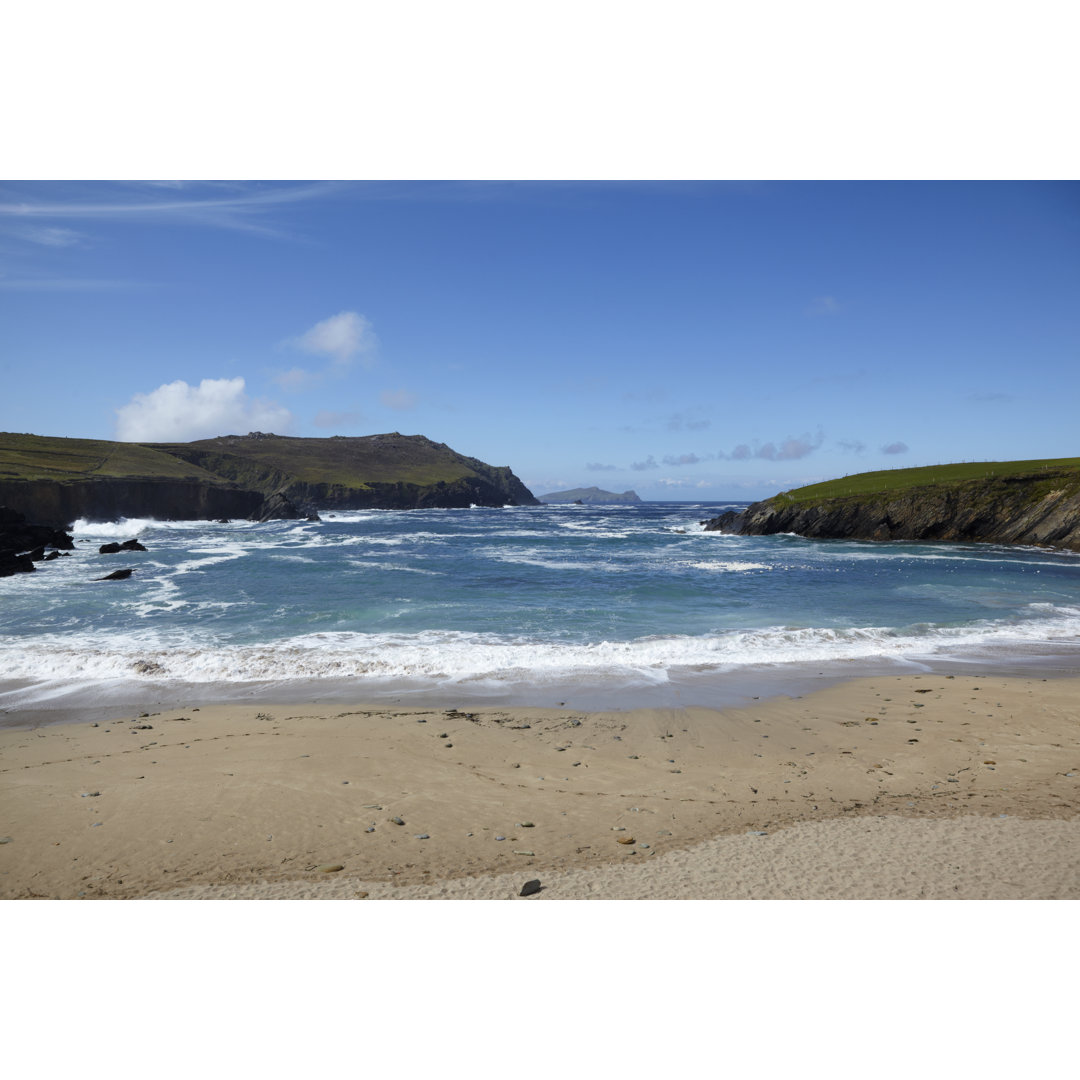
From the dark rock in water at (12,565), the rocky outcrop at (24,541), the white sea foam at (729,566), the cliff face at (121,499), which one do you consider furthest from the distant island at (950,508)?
the cliff face at (121,499)

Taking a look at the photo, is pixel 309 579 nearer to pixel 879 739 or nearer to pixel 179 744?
pixel 179 744

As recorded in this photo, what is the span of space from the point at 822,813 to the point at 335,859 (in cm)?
567

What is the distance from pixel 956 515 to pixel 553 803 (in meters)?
50.7

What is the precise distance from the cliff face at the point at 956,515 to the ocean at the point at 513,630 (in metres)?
8.84

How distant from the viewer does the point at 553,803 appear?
764cm

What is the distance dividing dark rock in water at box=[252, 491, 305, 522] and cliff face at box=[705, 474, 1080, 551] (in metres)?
74.5

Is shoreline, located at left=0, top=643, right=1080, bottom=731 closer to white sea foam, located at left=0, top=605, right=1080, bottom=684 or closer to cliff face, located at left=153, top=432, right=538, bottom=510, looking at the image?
white sea foam, located at left=0, top=605, right=1080, bottom=684

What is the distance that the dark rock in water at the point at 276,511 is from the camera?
96.9 m

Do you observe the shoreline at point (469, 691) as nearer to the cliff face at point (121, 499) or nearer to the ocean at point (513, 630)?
the ocean at point (513, 630)

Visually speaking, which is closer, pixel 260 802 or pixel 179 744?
pixel 260 802

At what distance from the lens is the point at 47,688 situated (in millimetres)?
13328

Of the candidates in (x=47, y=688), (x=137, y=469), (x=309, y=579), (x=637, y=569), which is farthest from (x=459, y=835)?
(x=137, y=469)

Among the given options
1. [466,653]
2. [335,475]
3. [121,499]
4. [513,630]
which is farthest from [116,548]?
[335,475]

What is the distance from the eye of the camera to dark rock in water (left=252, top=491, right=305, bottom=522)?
96.9 metres
